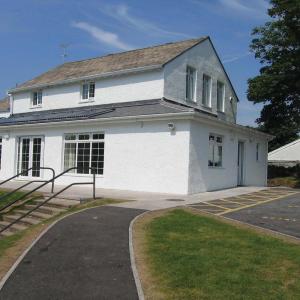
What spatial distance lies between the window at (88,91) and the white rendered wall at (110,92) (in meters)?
0.29

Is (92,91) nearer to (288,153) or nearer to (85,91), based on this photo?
(85,91)

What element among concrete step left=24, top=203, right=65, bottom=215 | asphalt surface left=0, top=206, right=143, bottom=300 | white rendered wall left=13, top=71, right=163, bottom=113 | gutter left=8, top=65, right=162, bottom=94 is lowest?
asphalt surface left=0, top=206, right=143, bottom=300

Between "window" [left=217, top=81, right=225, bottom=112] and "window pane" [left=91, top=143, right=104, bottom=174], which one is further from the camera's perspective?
"window" [left=217, top=81, right=225, bottom=112]

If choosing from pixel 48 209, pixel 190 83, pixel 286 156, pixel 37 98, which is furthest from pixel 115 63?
pixel 286 156

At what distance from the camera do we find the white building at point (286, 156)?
4466cm

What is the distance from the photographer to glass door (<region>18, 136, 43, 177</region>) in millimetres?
23516

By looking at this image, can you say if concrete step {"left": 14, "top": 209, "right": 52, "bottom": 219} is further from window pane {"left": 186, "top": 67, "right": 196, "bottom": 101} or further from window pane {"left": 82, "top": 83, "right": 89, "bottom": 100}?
window pane {"left": 82, "top": 83, "right": 89, "bottom": 100}

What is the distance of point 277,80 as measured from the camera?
1166 inches

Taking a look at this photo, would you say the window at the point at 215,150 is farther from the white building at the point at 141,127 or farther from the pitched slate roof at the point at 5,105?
the pitched slate roof at the point at 5,105

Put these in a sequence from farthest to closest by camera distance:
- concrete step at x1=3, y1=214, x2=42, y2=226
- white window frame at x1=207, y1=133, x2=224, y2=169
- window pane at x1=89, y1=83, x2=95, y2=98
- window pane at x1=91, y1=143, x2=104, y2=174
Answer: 1. window pane at x1=89, y1=83, x2=95, y2=98
2. window pane at x1=91, y1=143, x2=104, y2=174
3. white window frame at x1=207, y1=133, x2=224, y2=169
4. concrete step at x1=3, y1=214, x2=42, y2=226

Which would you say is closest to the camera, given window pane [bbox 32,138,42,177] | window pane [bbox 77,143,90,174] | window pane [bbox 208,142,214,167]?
window pane [bbox 208,142,214,167]

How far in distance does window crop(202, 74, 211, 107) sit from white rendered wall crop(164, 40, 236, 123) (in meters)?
0.32

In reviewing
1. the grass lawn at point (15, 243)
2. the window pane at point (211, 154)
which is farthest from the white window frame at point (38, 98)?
the grass lawn at point (15, 243)

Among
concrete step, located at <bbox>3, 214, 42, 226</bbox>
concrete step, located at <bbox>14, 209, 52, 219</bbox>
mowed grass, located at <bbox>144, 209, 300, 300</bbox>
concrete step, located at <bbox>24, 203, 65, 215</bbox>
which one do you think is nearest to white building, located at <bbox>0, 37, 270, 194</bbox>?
concrete step, located at <bbox>24, 203, 65, 215</bbox>
